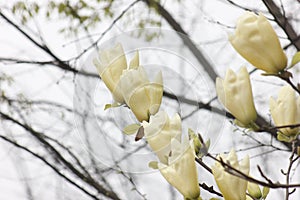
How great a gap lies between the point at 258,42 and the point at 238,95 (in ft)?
0.08

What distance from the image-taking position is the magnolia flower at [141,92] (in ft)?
0.69

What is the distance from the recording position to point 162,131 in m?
0.20

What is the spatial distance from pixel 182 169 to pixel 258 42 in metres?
0.06

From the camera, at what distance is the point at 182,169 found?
21cm

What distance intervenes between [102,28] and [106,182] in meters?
0.40

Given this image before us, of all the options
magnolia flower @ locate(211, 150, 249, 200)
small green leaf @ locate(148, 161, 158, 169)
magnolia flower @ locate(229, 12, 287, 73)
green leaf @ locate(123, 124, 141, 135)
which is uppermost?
magnolia flower @ locate(229, 12, 287, 73)

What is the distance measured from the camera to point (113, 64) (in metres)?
0.22

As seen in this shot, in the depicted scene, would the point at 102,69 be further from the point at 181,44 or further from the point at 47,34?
the point at 47,34

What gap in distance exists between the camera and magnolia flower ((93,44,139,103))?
22cm

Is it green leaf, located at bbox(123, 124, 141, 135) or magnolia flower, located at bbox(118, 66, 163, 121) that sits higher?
magnolia flower, located at bbox(118, 66, 163, 121)

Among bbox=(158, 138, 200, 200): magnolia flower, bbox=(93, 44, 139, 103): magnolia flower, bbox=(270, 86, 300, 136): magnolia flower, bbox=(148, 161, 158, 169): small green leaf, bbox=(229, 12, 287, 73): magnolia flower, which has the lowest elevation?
bbox=(158, 138, 200, 200): magnolia flower

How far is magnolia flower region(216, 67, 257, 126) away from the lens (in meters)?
0.21

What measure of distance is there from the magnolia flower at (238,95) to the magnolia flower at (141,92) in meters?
0.03

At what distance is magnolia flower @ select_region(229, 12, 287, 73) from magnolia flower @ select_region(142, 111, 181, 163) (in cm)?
4
